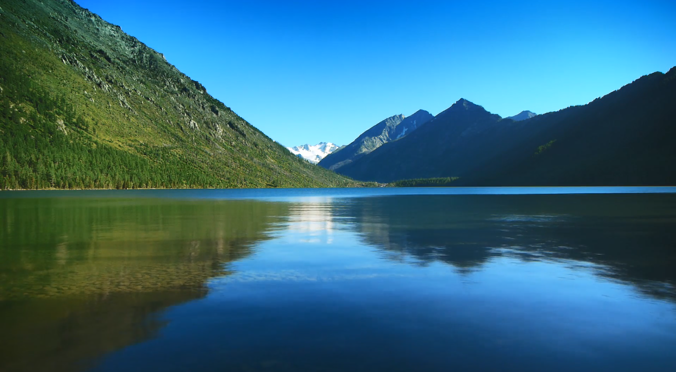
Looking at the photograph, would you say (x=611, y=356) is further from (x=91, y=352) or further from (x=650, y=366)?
(x=91, y=352)

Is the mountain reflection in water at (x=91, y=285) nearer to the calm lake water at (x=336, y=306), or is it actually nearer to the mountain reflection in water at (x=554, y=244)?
the calm lake water at (x=336, y=306)

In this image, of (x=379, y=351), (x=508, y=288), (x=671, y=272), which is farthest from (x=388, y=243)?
(x=379, y=351)

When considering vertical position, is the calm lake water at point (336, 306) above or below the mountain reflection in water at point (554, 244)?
above

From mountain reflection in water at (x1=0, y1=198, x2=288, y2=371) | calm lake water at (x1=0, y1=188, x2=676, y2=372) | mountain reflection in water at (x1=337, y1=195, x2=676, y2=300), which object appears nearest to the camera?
calm lake water at (x1=0, y1=188, x2=676, y2=372)

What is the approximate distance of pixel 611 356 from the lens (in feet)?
33.8

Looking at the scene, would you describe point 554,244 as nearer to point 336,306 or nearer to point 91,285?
point 336,306

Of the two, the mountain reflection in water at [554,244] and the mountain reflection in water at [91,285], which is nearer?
the mountain reflection in water at [91,285]

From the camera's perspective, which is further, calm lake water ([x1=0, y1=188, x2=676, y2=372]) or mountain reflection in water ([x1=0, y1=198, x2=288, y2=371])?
mountain reflection in water ([x1=0, y1=198, x2=288, y2=371])

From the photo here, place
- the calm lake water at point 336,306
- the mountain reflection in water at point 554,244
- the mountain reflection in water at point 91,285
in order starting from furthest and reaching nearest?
1. the mountain reflection in water at point 554,244
2. the mountain reflection in water at point 91,285
3. the calm lake water at point 336,306

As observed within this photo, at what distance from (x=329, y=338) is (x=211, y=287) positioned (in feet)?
24.5

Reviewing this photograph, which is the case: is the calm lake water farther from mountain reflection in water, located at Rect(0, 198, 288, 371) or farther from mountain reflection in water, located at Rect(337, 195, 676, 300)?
mountain reflection in water, located at Rect(337, 195, 676, 300)

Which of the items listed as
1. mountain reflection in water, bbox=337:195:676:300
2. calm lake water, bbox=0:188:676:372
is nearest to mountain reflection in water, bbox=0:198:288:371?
calm lake water, bbox=0:188:676:372

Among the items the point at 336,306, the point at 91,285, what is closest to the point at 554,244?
the point at 336,306

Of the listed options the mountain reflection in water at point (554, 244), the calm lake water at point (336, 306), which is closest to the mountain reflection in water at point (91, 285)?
the calm lake water at point (336, 306)
